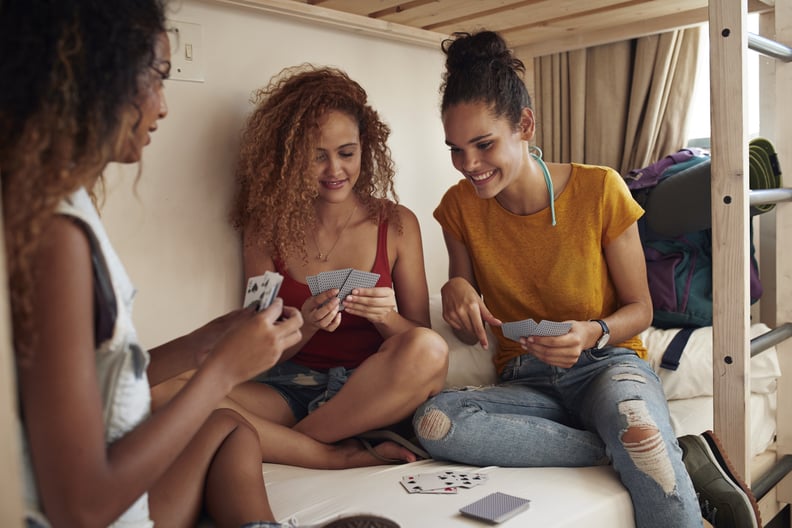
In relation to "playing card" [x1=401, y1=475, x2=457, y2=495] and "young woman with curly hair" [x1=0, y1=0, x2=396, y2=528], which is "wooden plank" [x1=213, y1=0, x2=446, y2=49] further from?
"playing card" [x1=401, y1=475, x2=457, y2=495]

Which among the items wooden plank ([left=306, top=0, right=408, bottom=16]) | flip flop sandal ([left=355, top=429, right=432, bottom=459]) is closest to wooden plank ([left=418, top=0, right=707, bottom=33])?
wooden plank ([left=306, top=0, right=408, bottom=16])

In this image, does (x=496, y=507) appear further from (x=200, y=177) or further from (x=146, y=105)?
(x=200, y=177)

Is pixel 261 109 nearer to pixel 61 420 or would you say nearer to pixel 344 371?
pixel 344 371

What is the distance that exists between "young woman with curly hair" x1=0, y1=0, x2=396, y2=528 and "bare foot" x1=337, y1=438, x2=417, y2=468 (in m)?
0.78

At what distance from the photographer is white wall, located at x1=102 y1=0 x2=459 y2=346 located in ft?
6.35

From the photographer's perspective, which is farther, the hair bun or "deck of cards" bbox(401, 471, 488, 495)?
the hair bun

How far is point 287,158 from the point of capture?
1994 mm

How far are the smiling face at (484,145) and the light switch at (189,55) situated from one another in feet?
2.19

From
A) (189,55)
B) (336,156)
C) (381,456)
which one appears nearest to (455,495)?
(381,456)

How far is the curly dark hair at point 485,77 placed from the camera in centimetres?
186

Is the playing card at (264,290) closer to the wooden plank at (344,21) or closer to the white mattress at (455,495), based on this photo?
the white mattress at (455,495)

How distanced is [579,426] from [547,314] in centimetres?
30

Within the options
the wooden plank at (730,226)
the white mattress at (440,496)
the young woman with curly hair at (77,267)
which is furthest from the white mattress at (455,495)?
the young woman with curly hair at (77,267)

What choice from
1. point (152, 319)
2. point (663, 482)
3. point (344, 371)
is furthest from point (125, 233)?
point (663, 482)
